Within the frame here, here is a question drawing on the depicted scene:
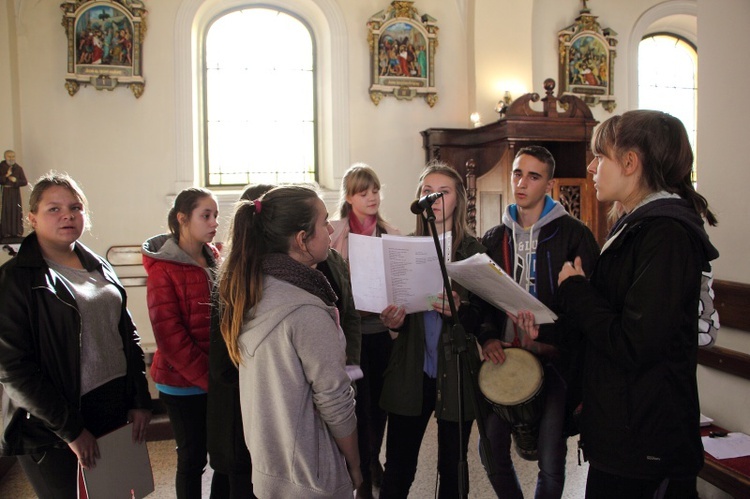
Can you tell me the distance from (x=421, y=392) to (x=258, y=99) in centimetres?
503

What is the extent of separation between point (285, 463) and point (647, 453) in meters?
0.89

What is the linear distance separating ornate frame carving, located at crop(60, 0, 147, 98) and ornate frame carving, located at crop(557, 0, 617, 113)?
14.5 ft

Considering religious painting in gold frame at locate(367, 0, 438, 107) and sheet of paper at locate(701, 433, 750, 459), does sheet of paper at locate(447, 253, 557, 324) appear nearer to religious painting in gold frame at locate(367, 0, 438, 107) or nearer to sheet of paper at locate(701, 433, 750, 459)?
sheet of paper at locate(701, 433, 750, 459)

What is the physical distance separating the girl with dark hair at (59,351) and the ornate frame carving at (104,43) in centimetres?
399

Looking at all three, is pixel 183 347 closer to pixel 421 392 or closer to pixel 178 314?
pixel 178 314

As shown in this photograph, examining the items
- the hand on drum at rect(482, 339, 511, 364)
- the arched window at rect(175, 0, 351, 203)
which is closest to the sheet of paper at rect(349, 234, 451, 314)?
the hand on drum at rect(482, 339, 511, 364)

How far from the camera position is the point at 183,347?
2.31 metres

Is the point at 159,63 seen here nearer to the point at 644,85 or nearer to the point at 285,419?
the point at 285,419

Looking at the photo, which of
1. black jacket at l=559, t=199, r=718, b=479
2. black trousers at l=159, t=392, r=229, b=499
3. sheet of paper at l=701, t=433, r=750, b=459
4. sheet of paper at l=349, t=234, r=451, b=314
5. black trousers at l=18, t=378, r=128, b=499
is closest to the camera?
black jacket at l=559, t=199, r=718, b=479

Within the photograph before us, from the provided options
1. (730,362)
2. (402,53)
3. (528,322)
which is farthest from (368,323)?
(402,53)

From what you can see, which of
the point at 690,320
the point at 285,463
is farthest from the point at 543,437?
the point at 285,463

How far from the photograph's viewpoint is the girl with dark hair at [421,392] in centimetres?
217

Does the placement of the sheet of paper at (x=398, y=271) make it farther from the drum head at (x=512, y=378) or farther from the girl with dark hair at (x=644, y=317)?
the girl with dark hair at (x=644, y=317)

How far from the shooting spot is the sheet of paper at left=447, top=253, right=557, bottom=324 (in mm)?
1835
